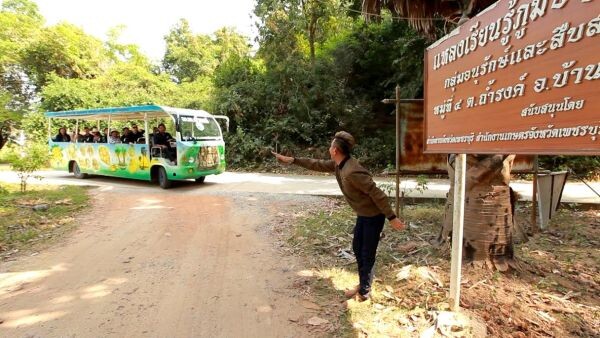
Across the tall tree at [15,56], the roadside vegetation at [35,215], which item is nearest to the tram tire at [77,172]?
the roadside vegetation at [35,215]

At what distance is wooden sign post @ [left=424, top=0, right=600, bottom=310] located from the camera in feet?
5.92

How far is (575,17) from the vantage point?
72.8 inches

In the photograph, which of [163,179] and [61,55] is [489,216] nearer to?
[163,179]

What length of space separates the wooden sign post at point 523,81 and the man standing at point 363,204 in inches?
28.3

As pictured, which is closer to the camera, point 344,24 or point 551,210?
point 551,210

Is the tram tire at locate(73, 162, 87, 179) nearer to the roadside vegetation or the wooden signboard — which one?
the roadside vegetation

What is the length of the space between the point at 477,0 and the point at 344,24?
50.9 ft

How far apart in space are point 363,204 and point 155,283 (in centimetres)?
253

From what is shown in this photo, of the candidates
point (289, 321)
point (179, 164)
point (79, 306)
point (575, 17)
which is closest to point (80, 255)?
point (79, 306)

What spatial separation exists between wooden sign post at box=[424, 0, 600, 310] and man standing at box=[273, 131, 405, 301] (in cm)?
72

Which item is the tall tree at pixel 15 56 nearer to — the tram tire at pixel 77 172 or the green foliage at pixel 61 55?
the green foliage at pixel 61 55

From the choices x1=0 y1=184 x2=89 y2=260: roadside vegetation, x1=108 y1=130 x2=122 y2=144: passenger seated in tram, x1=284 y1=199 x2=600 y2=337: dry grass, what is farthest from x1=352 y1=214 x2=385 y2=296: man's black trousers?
x1=108 y1=130 x2=122 y2=144: passenger seated in tram

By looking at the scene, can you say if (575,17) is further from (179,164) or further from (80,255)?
(179,164)

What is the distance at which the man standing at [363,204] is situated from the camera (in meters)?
3.47
